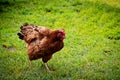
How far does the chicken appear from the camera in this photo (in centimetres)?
780

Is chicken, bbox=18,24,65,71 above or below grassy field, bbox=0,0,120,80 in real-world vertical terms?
above

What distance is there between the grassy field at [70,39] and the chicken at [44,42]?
55 cm

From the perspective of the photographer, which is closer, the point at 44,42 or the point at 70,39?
the point at 44,42

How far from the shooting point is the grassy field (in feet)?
27.0

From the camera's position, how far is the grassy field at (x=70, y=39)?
8.22m

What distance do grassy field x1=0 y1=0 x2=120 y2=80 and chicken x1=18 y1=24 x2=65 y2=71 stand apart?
55 centimetres

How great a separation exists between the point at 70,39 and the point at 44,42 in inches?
118

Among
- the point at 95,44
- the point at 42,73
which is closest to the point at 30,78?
the point at 42,73

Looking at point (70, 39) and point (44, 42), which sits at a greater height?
point (44, 42)

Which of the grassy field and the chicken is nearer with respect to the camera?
the chicken

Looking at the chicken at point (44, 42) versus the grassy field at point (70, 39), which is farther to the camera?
the grassy field at point (70, 39)

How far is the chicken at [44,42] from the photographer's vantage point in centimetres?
780

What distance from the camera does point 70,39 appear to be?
10781 millimetres

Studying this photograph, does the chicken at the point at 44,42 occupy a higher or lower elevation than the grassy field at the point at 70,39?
higher
